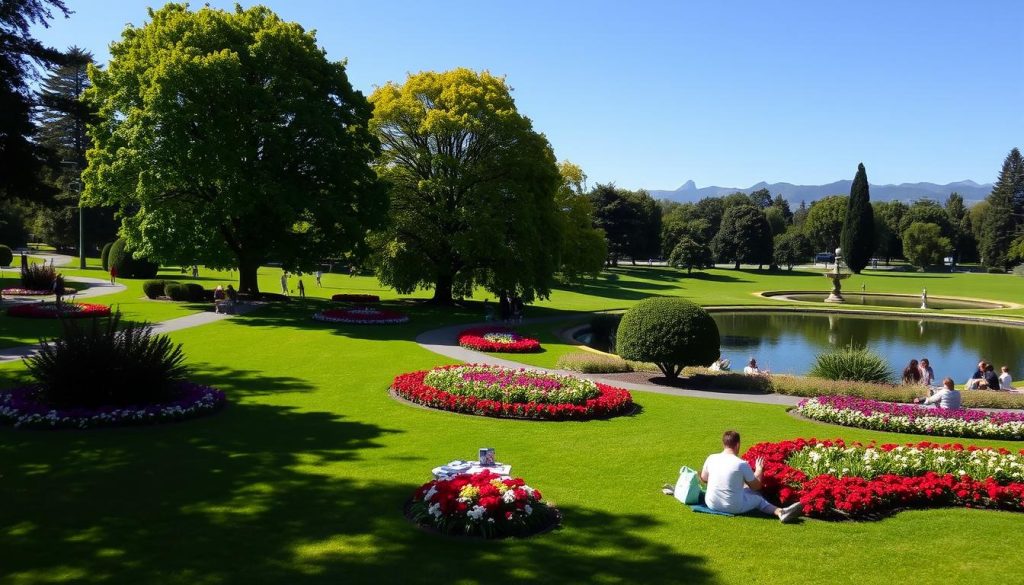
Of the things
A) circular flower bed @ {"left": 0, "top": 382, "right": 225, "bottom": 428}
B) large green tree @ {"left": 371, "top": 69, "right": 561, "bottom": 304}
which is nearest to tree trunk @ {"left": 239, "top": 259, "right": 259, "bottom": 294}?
large green tree @ {"left": 371, "top": 69, "right": 561, "bottom": 304}

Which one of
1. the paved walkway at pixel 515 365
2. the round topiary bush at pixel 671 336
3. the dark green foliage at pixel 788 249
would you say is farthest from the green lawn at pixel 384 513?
the dark green foliage at pixel 788 249

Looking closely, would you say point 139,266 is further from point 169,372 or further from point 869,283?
point 869,283

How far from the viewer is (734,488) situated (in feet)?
27.9

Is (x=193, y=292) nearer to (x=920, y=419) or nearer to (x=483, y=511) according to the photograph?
(x=483, y=511)

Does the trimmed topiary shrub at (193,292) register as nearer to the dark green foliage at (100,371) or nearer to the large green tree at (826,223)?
the dark green foliage at (100,371)

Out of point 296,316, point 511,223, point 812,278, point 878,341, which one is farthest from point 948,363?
point 812,278

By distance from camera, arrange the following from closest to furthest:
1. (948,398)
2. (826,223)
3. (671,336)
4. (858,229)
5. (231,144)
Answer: (948,398) → (671,336) → (231,144) → (858,229) → (826,223)

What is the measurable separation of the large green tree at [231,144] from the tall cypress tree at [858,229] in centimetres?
7305

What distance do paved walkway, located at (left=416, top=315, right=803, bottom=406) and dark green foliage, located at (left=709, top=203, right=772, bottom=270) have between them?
66.8 metres

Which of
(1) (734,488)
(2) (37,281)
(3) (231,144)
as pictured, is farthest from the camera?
(2) (37,281)

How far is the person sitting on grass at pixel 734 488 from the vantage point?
848 centimetres

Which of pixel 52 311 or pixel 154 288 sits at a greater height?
pixel 154 288

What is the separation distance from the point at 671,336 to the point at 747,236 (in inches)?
3010

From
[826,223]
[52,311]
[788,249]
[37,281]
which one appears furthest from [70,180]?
[826,223]
